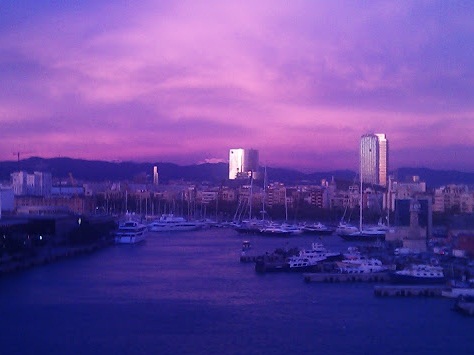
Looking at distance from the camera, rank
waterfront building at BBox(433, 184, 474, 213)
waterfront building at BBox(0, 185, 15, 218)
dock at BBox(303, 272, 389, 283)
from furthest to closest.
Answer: waterfront building at BBox(433, 184, 474, 213) < waterfront building at BBox(0, 185, 15, 218) < dock at BBox(303, 272, 389, 283)

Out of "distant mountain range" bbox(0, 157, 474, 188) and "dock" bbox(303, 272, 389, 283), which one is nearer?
"dock" bbox(303, 272, 389, 283)

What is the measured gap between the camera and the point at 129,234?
1476cm

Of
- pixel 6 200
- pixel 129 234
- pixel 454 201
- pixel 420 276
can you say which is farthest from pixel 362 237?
pixel 454 201

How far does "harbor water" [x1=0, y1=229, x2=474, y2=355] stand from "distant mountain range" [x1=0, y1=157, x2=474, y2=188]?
24967 millimetres

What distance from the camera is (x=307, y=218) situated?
80.0 feet

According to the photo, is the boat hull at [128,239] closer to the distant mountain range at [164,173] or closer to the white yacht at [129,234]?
the white yacht at [129,234]

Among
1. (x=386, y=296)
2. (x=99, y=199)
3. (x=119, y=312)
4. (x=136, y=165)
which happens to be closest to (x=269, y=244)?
(x=386, y=296)

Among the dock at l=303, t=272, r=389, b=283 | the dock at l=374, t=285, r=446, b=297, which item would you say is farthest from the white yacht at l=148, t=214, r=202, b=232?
the dock at l=374, t=285, r=446, b=297

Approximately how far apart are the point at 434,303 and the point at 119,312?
2.87 m

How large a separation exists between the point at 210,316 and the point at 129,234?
27.9 ft

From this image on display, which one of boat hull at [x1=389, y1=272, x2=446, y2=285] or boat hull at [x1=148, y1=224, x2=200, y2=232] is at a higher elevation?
boat hull at [x1=148, y1=224, x2=200, y2=232]

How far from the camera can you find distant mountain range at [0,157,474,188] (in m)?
35.3

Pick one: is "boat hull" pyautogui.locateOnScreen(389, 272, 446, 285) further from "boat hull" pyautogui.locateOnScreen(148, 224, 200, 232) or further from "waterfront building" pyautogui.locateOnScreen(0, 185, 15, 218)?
"boat hull" pyautogui.locateOnScreen(148, 224, 200, 232)

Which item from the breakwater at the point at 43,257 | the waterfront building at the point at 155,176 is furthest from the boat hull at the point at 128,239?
the waterfront building at the point at 155,176
